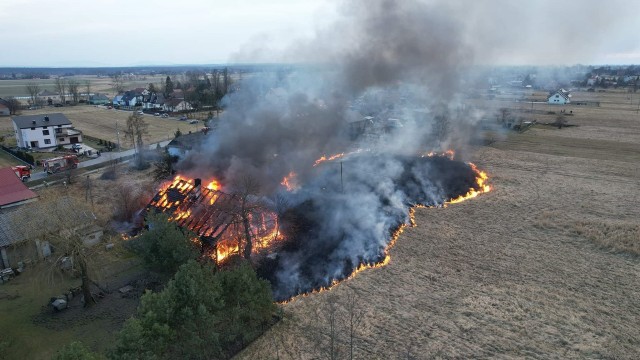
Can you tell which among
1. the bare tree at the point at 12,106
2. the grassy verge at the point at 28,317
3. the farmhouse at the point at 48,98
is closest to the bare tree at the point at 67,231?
the grassy verge at the point at 28,317

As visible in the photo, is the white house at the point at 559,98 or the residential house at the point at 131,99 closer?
the white house at the point at 559,98

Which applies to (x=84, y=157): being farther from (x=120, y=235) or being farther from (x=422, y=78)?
(x=422, y=78)

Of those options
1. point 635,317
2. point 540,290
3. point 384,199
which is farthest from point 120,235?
point 635,317

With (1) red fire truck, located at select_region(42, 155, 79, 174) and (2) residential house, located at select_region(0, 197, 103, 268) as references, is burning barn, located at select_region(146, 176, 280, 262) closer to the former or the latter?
(2) residential house, located at select_region(0, 197, 103, 268)

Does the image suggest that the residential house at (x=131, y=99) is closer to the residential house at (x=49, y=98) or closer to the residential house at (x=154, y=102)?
the residential house at (x=154, y=102)

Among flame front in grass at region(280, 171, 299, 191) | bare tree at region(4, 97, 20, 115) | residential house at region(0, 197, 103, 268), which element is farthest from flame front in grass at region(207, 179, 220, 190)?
bare tree at region(4, 97, 20, 115)

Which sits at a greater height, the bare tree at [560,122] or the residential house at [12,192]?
the bare tree at [560,122]
